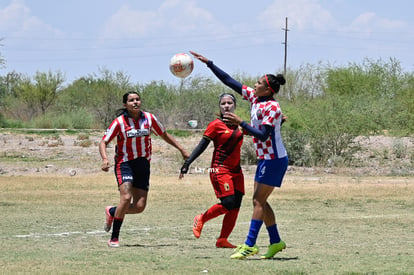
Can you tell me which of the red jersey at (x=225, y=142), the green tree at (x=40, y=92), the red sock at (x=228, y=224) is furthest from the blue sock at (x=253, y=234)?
the green tree at (x=40, y=92)

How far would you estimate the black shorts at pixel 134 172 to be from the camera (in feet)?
37.9

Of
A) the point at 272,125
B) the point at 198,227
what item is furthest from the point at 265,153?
the point at 198,227

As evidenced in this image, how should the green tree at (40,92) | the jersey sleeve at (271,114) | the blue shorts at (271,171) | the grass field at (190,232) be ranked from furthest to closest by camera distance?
the green tree at (40,92) → the blue shorts at (271,171) → the jersey sleeve at (271,114) → the grass field at (190,232)

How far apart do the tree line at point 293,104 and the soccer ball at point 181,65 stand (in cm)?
2070

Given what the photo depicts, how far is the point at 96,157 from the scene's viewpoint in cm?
3659

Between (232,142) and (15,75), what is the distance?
7289cm

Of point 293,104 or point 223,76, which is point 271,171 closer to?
point 223,76

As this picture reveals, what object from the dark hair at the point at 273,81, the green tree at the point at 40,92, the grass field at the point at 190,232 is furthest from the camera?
the green tree at the point at 40,92

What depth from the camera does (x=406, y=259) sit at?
395 inches

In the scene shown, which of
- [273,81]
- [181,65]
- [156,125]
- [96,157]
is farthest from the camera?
[96,157]

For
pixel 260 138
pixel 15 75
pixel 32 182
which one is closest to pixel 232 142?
pixel 260 138

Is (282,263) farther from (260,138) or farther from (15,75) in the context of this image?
(15,75)

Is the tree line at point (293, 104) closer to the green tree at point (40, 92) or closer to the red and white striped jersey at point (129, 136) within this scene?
the green tree at point (40, 92)

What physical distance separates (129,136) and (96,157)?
25345 millimetres
